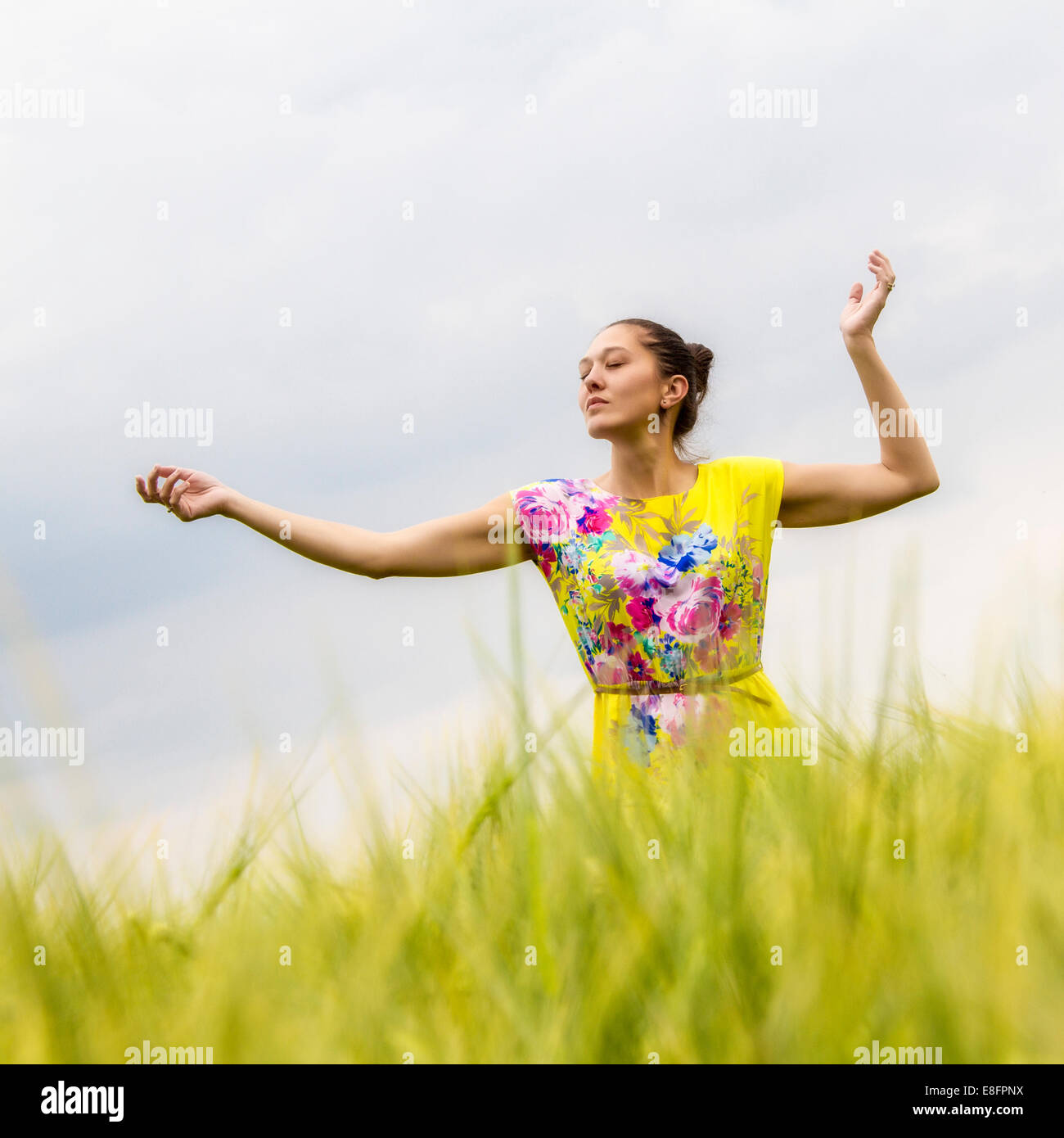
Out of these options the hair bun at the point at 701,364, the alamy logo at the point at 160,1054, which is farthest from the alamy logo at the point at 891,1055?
the hair bun at the point at 701,364

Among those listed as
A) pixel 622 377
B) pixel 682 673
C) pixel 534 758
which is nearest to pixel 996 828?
pixel 534 758

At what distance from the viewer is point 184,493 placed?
2.29 meters

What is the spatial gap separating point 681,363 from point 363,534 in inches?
42.4

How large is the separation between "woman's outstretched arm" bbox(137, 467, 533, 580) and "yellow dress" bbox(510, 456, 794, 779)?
0.10m

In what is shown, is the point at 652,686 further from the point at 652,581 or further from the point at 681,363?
the point at 681,363

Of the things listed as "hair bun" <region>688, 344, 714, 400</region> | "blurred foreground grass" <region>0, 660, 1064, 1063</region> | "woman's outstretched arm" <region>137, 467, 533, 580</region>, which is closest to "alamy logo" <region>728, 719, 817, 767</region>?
"blurred foreground grass" <region>0, 660, 1064, 1063</region>

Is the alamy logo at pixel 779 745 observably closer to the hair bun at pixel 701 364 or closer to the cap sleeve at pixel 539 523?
the cap sleeve at pixel 539 523

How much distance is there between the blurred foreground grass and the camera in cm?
81

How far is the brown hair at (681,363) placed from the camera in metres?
2.74

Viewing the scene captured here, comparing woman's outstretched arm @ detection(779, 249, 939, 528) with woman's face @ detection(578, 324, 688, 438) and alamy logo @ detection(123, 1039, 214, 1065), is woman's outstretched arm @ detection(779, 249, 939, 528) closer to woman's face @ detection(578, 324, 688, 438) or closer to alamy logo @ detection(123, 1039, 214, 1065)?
woman's face @ detection(578, 324, 688, 438)

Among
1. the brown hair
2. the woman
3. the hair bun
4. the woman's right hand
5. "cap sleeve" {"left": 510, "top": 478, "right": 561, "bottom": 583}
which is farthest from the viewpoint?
the hair bun

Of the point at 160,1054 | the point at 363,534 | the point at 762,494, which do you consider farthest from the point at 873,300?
the point at 160,1054

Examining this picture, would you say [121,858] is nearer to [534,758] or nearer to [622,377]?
[534,758]
